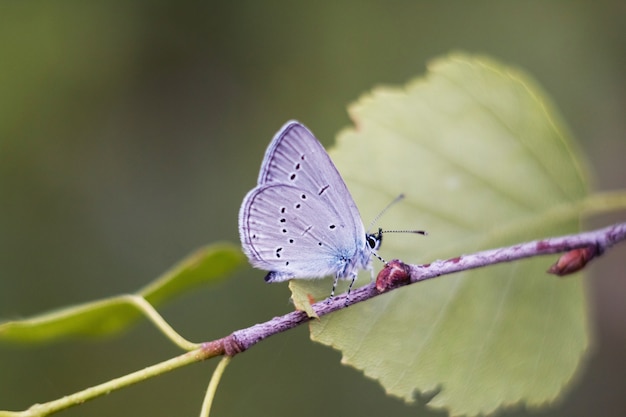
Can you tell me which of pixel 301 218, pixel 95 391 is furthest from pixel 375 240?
pixel 95 391

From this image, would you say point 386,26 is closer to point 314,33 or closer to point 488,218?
→ point 314,33

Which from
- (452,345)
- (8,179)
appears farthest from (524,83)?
(8,179)

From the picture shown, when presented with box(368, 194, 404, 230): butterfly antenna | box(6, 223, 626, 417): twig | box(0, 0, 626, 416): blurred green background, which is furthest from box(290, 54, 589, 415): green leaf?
box(0, 0, 626, 416): blurred green background

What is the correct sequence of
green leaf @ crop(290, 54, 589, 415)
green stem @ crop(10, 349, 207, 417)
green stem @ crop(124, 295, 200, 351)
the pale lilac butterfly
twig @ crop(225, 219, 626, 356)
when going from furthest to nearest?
the pale lilac butterfly → green leaf @ crop(290, 54, 589, 415) → green stem @ crop(124, 295, 200, 351) → twig @ crop(225, 219, 626, 356) → green stem @ crop(10, 349, 207, 417)

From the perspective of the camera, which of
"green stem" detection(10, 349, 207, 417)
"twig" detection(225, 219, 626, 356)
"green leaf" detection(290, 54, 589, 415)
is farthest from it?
"green leaf" detection(290, 54, 589, 415)

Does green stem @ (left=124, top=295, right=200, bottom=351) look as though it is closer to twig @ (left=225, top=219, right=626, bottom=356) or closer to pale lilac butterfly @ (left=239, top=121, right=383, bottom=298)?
twig @ (left=225, top=219, right=626, bottom=356)

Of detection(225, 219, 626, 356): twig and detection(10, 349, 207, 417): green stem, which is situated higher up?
detection(10, 349, 207, 417): green stem

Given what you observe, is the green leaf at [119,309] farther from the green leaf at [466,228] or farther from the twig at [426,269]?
the twig at [426,269]

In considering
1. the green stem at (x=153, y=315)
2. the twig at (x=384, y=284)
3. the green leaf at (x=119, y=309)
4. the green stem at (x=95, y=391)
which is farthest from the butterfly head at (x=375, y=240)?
the green stem at (x=95, y=391)
